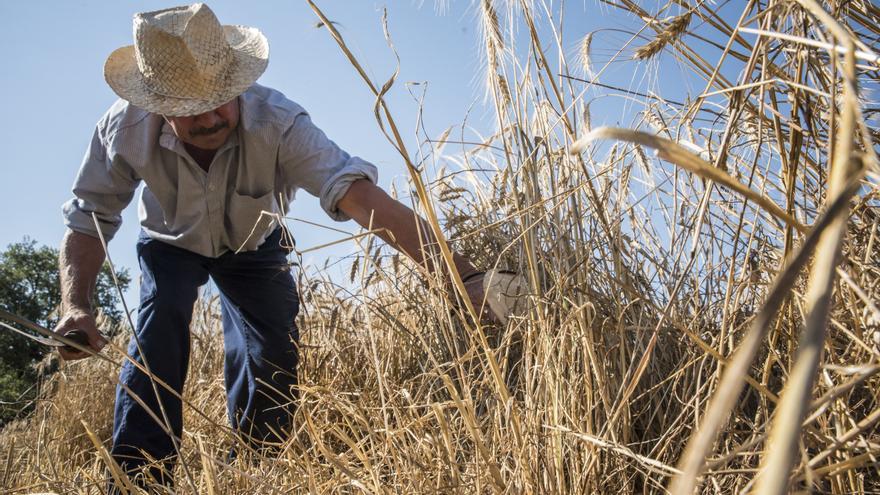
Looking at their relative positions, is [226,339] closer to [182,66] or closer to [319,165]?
[319,165]

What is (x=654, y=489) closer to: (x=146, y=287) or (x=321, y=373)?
(x=321, y=373)

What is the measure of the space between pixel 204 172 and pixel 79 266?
1.80 feet

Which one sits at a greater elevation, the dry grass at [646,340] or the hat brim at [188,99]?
the hat brim at [188,99]

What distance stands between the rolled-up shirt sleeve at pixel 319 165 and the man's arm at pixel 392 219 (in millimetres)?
34

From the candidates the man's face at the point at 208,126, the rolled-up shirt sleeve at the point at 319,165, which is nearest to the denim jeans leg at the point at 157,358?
the man's face at the point at 208,126

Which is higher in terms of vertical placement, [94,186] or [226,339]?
[94,186]

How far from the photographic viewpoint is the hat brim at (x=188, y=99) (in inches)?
85.1

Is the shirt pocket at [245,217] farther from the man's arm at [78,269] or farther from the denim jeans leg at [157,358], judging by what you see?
the man's arm at [78,269]

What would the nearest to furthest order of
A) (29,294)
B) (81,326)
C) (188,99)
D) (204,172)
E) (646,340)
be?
(646,340) < (81,326) < (188,99) < (204,172) < (29,294)

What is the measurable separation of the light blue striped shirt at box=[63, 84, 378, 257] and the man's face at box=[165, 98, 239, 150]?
0.15 feet

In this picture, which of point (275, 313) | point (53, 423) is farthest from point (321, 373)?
point (53, 423)

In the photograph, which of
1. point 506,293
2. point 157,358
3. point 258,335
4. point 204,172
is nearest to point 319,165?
point 204,172

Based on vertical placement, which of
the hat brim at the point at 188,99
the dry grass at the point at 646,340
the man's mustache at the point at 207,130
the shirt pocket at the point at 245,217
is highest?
the hat brim at the point at 188,99

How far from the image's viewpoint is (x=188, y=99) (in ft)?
7.18
